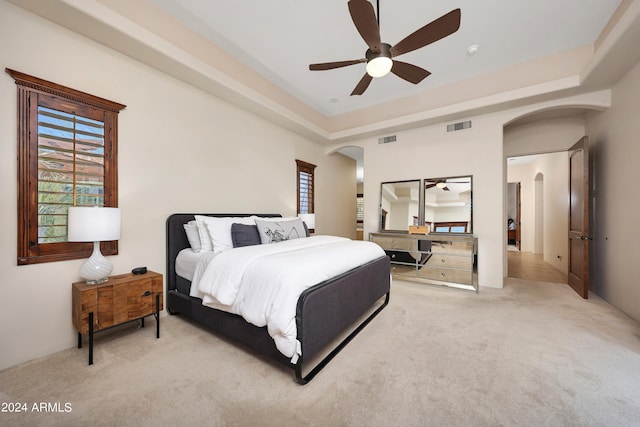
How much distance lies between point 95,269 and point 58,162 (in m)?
0.99

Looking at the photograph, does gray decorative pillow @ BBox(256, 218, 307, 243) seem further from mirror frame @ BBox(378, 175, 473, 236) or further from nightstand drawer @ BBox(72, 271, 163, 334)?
mirror frame @ BBox(378, 175, 473, 236)

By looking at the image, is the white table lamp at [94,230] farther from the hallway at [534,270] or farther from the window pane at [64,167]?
the hallway at [534,270]

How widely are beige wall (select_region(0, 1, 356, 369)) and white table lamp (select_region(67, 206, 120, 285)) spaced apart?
31 cm

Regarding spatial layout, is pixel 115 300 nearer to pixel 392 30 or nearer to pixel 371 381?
pixel 371 381

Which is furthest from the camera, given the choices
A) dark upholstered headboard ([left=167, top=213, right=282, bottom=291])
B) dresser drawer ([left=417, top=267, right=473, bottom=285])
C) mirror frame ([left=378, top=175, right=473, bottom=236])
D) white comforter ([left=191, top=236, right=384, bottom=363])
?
mirror frame ([left=378, top=175, right=473, bottom=236])

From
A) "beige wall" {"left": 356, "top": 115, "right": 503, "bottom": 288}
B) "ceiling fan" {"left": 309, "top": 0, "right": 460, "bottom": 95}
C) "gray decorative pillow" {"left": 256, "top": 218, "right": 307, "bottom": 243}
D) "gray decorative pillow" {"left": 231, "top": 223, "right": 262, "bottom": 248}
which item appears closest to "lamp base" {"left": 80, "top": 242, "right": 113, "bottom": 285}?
"gray decorative pillow" {"left": 231, "top": 223, "right": 262, "bottom": 248}

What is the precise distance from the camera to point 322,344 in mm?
1817

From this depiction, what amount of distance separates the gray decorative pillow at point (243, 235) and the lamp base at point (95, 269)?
1114 mm

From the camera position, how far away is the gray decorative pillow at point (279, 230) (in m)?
3.05

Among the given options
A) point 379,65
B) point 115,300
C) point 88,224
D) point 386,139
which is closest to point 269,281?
point 115,300

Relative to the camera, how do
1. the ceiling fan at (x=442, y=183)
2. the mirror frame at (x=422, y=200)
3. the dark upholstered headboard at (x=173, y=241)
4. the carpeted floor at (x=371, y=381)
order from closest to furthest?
the carpeted floor at (x=371, y=381)
the dark upholstered headboard at (x=173, y=241)
the mirror frame at (x=422, y=200)
the ceiling fan at (x=442, y=183)

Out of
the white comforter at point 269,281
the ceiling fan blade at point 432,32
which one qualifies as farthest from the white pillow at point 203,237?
the ceiling fan blade at point 432,32

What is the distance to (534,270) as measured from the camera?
510cm

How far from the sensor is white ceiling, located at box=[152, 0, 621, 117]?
246cm
